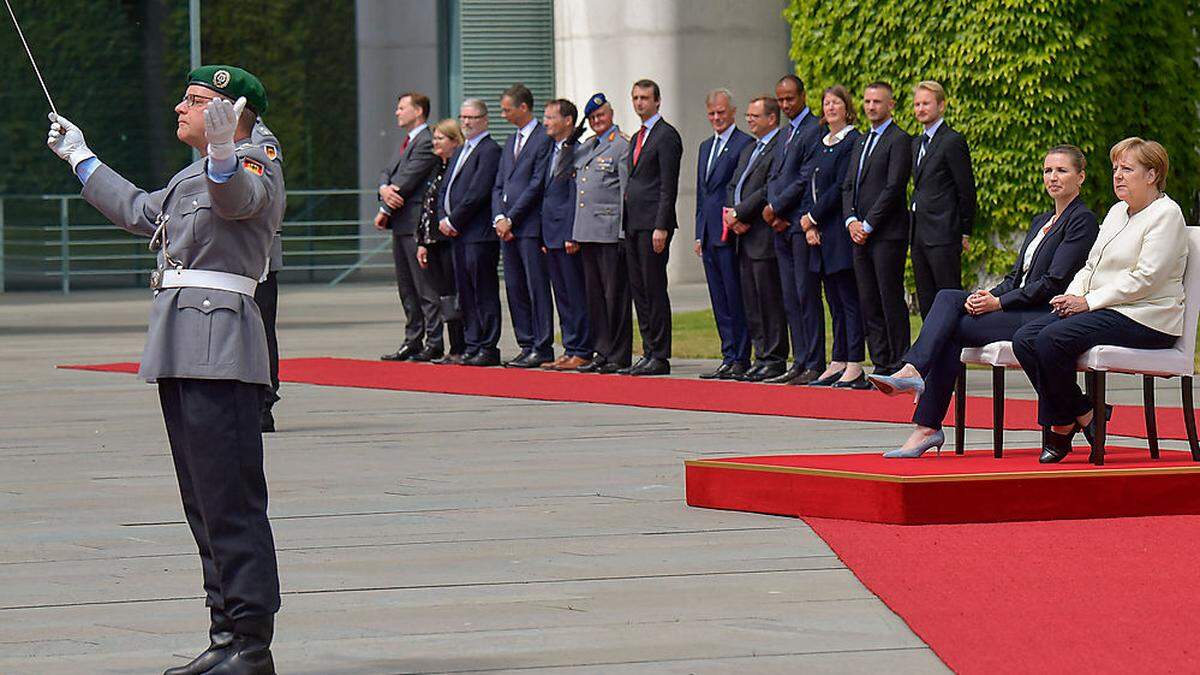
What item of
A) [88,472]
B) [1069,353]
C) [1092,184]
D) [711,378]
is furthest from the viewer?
[1092,184]

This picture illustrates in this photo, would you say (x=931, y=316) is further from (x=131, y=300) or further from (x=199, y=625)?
(x=131, y=300)

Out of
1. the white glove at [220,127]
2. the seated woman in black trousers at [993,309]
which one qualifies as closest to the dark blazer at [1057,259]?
the seated woman in black trousers at [993,309]

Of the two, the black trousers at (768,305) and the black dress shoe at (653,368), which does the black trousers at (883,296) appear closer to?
the black trousers at (768,305)

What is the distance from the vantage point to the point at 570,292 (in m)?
14.6

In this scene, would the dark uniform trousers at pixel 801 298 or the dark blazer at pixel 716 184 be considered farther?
the dark blazer at pixel 716 184

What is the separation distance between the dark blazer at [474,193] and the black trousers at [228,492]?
9827 mm

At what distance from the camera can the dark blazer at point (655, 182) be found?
543 inches

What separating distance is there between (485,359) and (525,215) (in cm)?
112

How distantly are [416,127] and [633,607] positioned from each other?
32.3ft

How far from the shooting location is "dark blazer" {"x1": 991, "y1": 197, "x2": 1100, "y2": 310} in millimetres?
8516

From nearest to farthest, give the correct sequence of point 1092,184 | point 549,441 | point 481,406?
point 549,441, point 481,406, point 1092,184

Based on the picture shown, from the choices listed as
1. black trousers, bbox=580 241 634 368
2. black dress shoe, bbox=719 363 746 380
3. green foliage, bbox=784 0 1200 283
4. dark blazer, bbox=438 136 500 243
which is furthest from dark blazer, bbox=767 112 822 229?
green foliage, bbox=784 0 1200 283

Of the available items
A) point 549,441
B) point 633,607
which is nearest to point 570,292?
point 549,441

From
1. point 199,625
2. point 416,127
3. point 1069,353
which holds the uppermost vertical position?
point 416,127
